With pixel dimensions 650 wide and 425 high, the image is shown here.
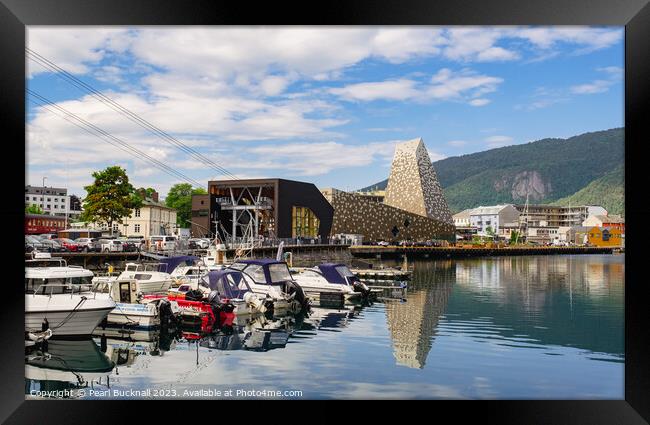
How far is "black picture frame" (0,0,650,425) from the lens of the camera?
577 cm

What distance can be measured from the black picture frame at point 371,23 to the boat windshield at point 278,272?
1365 cm

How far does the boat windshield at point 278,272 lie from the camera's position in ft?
64.4

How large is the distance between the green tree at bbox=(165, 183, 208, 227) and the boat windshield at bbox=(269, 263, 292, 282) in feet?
133

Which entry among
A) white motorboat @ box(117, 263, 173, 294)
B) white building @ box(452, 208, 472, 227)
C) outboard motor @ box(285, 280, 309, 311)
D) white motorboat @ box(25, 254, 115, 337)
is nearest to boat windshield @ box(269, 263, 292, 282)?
outboard motor @ box(285, 280, 309, 311)

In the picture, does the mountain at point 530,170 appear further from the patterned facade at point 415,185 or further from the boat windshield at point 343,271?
the boat windshield at point 343,271

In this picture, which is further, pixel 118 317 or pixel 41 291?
pixel 118 317

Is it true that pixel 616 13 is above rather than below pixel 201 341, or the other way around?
above

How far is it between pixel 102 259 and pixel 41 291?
17.9m

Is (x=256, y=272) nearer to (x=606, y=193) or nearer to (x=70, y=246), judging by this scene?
(x=70, y=246)

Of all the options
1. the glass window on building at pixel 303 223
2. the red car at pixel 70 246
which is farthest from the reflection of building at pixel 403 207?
the red car at pixel 70 246

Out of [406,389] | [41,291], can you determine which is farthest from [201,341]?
[406,389]
